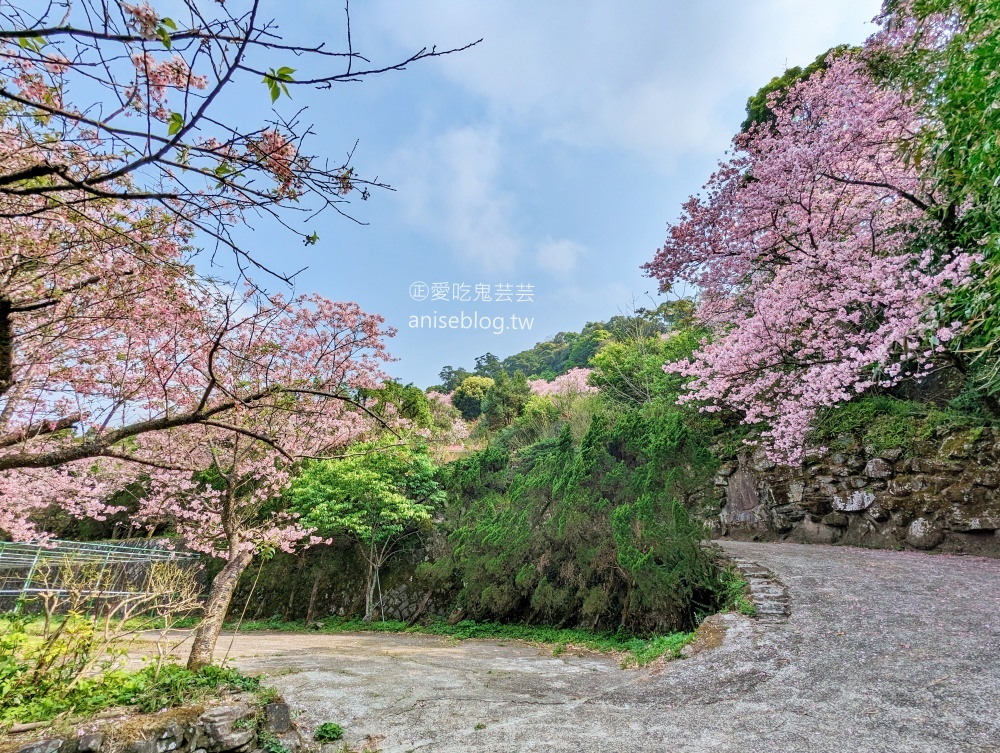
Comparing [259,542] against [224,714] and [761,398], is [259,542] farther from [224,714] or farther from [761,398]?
[761,398]

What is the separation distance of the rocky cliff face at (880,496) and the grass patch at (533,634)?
161 inches

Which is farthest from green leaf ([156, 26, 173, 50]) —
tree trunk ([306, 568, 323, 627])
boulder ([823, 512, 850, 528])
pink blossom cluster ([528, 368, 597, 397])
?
pink blossom cluster ([528, 368, 597, 397])

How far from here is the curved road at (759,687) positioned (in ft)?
7.99

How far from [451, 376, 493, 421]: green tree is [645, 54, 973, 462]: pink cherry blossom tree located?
1624cm

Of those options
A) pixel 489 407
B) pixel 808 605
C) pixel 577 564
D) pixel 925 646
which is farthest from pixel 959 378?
pixel 489 407

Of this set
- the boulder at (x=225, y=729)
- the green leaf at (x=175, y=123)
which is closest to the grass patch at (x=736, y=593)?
the boulder at (x=225, y=729)

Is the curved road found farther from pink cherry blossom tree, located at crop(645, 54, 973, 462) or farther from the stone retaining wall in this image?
pink cherry blossom tree, located at crop(645, 54, 973, 462)

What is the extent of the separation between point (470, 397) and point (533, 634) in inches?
664

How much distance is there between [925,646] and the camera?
3.32 metres

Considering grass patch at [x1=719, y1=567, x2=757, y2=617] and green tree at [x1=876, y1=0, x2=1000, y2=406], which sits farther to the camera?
grass patch at [x1=719, y1=567, x2=757, y2=617]

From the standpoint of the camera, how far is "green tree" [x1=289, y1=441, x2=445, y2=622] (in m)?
9.44

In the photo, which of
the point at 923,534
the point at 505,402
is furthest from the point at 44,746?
the point at 505,402

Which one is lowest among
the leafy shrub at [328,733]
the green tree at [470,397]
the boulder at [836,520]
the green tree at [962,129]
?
the leafy shrub at [328,733]

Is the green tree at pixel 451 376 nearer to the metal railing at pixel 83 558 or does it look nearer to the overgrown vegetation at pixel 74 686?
the metal railing at pixel 83 558
